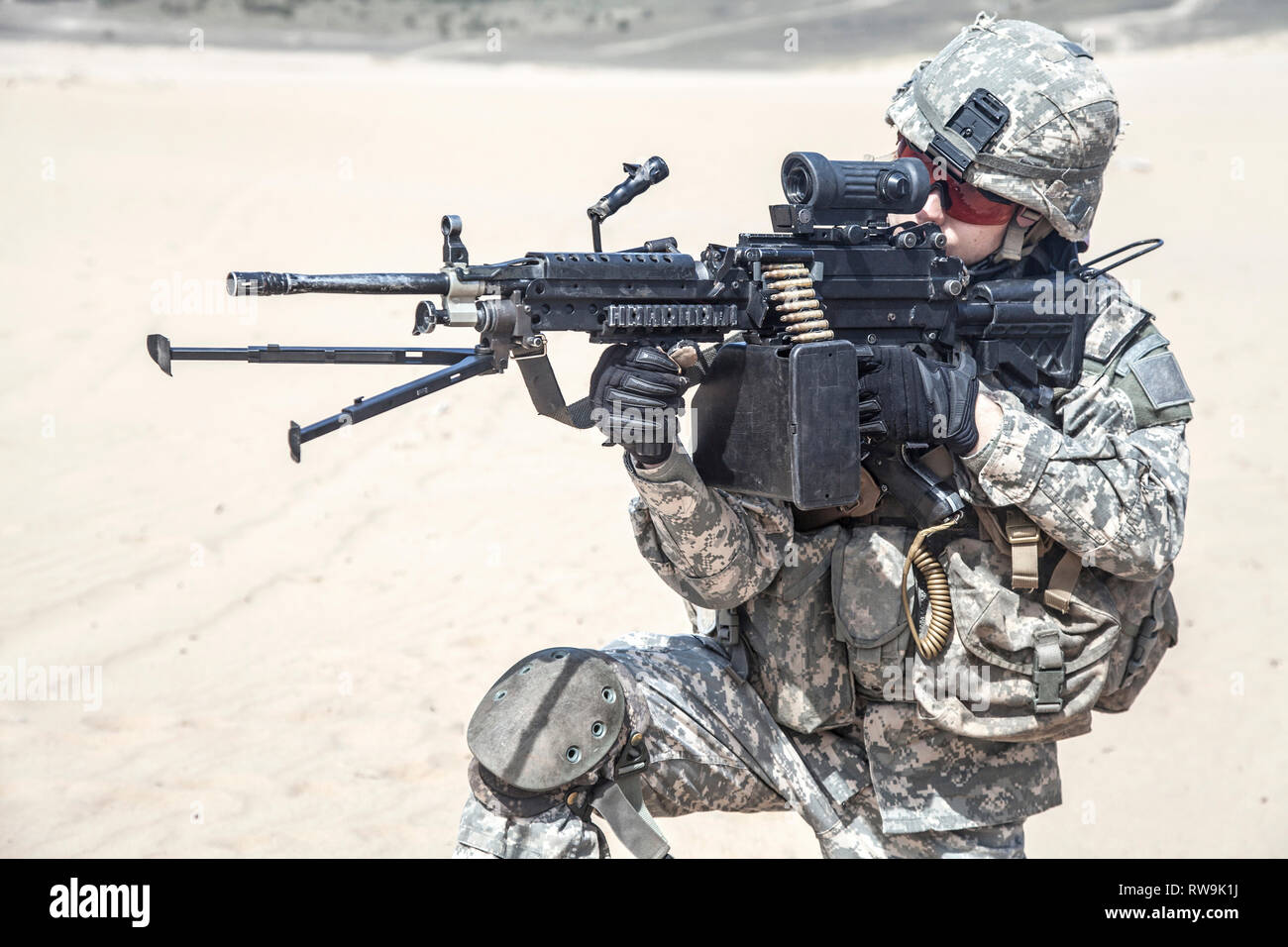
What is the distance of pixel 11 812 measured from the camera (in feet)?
18.1

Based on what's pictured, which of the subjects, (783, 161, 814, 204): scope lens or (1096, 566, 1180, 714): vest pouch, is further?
(1096, 566, 1180, 714): vest pouch

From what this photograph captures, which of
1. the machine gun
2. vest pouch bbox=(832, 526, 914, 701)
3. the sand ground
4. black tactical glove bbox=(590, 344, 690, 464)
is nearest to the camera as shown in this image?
the machine gun

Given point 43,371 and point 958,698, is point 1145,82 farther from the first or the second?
point 958,698

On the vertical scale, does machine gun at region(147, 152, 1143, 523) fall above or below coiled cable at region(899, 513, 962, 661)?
above

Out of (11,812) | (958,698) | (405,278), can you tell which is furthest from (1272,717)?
(11,812)

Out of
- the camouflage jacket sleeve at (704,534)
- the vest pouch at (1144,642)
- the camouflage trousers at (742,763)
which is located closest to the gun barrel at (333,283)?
the camouflage jacket sleeve at (704,534)

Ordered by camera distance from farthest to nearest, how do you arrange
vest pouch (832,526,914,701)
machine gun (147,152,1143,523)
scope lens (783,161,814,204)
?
vest pouch (832,526,914,701) < scope lens (783,161,814,204) < machine gun (147,152,1143,523)

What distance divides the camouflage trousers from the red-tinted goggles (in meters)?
1.48

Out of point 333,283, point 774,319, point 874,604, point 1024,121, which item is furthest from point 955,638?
point 333,283

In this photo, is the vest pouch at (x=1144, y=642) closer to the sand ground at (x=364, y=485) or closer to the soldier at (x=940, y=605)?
the soldier at (x=940, y=605)

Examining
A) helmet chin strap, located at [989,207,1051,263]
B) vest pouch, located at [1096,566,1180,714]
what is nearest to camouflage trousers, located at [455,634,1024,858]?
vest pouch, located at [1096,566,1180,714]

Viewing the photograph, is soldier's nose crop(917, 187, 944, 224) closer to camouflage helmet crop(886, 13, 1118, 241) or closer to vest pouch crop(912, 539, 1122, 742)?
camouflage helmet crop(886, 13, 1118, 241)

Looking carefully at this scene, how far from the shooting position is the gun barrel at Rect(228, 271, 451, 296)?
109 inches

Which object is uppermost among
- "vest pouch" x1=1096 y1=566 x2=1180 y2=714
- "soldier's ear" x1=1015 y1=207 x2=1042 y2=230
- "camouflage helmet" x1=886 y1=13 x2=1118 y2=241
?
"camouflage helmet" x1=886 y1=13 x2=1118 y2=241
